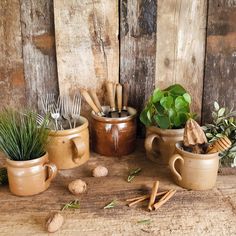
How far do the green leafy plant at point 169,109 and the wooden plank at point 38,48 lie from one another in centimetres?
30

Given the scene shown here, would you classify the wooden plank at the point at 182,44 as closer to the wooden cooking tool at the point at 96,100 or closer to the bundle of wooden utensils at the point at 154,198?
the wooden cooking tool at the point at 96,100

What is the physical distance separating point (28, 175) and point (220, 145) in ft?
1.40

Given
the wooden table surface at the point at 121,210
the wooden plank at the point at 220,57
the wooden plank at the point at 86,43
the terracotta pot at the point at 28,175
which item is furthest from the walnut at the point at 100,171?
the wooden plank at the point at 220,57

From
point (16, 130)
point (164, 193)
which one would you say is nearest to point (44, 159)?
point (16, 130)

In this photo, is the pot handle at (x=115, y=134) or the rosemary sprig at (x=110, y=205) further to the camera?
the pot handle at (x=115, y=134)

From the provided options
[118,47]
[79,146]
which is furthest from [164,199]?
[118,47]

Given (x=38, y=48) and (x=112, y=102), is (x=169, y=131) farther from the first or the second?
(x=38, y=48)

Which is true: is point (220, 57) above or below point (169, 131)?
above

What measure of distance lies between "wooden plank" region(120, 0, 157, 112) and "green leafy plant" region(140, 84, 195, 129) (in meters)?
0.13

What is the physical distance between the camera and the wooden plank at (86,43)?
963 mm

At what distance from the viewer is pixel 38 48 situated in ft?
3.27

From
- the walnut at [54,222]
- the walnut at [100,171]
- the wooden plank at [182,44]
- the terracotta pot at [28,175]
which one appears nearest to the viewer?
the walnut at [54,222]

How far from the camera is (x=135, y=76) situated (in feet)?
3.38

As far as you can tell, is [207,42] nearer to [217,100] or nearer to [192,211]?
[217,100]
